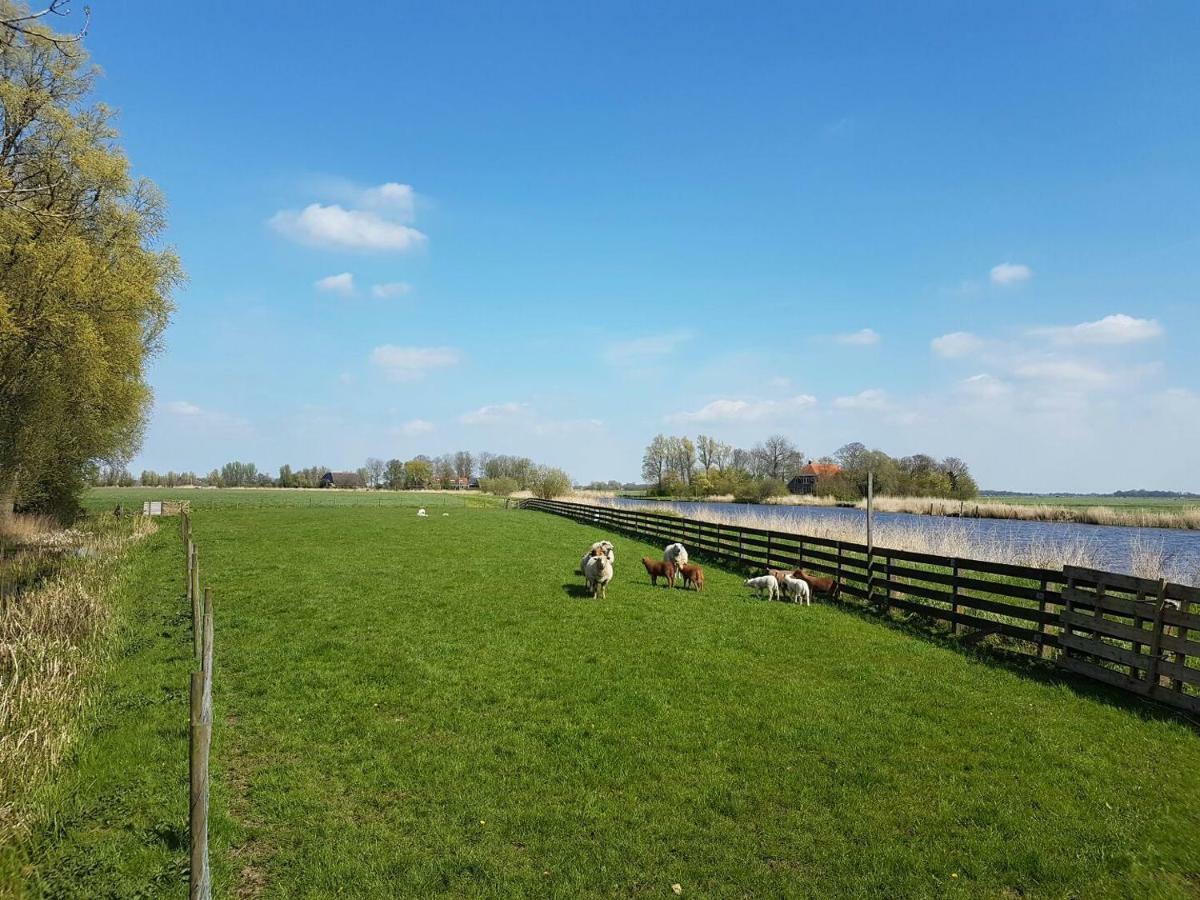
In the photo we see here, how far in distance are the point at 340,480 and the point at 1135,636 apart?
16143cm

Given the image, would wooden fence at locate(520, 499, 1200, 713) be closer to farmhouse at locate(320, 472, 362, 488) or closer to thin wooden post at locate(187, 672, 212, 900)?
thin wooden post at locate(187, 672, 212, 900)

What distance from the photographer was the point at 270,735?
684 centimetres

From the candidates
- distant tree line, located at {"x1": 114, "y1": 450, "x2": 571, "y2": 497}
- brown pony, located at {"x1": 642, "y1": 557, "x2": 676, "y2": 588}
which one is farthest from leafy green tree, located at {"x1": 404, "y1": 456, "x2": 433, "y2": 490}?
brown pony, located at {"x1": 642, "y1": 557, "x2": 676, "y2": 588}

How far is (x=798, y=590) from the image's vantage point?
14.1 m

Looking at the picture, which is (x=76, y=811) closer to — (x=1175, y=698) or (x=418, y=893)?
(x=418, y=893)

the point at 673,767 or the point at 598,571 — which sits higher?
the point at 598,571

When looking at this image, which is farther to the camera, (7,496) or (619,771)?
(7,496)

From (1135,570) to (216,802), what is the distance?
15782 mm

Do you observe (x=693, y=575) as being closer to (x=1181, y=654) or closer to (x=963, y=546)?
(x=963, y=546)

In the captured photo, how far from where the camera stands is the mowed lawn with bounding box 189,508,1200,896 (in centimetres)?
456

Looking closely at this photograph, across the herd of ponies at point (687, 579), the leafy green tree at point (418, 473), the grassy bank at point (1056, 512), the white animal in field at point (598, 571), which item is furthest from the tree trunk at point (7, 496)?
the leafy green tree at point (418, 473)

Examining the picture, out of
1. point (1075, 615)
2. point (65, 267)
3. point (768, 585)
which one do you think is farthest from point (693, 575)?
point (65, 267)

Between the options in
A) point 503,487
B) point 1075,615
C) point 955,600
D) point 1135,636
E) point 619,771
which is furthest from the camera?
point 503,487

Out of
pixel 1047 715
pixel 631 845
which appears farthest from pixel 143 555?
pixel 1047 715
